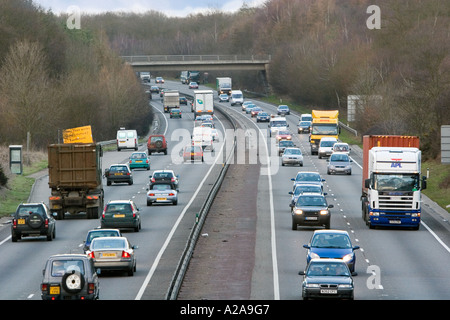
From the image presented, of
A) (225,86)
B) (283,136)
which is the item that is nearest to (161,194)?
(283,136)

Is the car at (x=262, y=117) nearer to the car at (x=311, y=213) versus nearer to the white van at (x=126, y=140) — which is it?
the white van at (x=126, y=140)

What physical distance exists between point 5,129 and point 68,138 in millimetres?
6172

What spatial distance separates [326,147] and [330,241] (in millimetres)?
50197

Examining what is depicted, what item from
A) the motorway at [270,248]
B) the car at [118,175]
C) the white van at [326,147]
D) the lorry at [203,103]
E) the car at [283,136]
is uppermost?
the lorry at [203,103]

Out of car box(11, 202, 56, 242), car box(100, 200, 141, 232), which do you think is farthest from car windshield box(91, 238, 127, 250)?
car box(100, 200, 141, 232)

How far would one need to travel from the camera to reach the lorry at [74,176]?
5072 centimetres

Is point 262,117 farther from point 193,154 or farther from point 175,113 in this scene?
point 193,154

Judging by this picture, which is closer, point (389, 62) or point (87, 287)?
point (87, 287)

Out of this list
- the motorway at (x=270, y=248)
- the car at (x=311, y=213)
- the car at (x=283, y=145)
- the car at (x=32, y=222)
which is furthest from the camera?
the car at (x=283, y=145)

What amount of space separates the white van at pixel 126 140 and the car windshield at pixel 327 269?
6757cm

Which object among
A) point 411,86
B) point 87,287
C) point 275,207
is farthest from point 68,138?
point 87,287

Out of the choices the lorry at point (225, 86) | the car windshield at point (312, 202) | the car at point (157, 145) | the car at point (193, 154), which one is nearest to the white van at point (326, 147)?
the car at point (193, 154)

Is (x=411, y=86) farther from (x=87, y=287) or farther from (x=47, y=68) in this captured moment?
(x=87, y=287)

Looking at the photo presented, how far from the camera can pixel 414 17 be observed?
127188 mm
